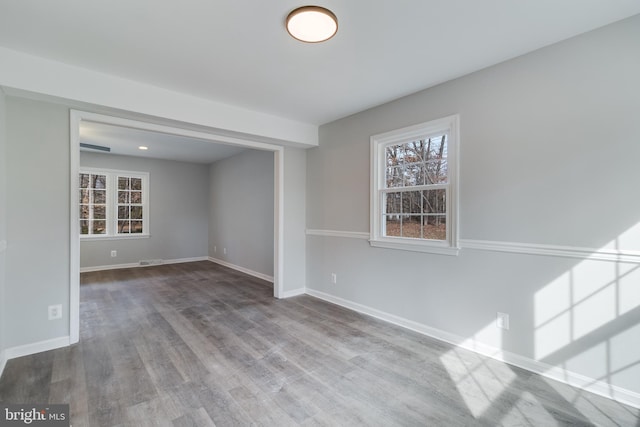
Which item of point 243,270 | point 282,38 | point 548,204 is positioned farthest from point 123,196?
point 548,204

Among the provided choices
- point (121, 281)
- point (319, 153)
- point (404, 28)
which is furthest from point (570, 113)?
point (121, 281)

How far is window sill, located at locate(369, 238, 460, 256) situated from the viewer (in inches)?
111

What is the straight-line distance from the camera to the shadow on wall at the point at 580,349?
1.88 meters

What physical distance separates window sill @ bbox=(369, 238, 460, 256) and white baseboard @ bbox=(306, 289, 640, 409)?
2.58ft

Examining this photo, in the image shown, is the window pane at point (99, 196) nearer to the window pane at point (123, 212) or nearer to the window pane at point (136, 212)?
the window pane at point (123, 212)

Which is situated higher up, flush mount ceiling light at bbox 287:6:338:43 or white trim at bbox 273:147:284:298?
flush mount ceiling light at bbox 287:6:338:43

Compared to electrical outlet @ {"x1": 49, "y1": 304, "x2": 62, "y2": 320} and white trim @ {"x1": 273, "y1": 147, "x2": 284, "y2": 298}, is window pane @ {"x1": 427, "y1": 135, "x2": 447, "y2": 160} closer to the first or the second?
white trim @ {"x1": 273, "y1": 147, "x2": 284, "y2": 298}

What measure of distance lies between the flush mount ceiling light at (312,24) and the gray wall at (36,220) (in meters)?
2.43

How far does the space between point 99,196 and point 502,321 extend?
766 centimetres

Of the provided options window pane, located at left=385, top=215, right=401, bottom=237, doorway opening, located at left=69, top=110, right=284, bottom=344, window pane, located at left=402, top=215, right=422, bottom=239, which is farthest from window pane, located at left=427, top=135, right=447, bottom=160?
doorway opening, located at left=69, top=110, right=284, bottom=344

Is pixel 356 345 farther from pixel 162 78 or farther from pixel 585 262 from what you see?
pixel 162 78

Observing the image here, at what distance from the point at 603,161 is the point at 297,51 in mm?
2377

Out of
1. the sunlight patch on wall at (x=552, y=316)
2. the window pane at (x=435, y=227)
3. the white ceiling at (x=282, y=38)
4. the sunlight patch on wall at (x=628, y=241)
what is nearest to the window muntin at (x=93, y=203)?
the white ceiling at (x=282, y=38)

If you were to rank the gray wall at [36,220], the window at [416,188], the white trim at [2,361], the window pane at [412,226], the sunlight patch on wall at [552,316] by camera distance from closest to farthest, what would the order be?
the sunlight patch on wall at [552,316] < the white trim at [2,361] < the gray wall at [36,220] < the window at [416,188] < the window pane at [412,226]
